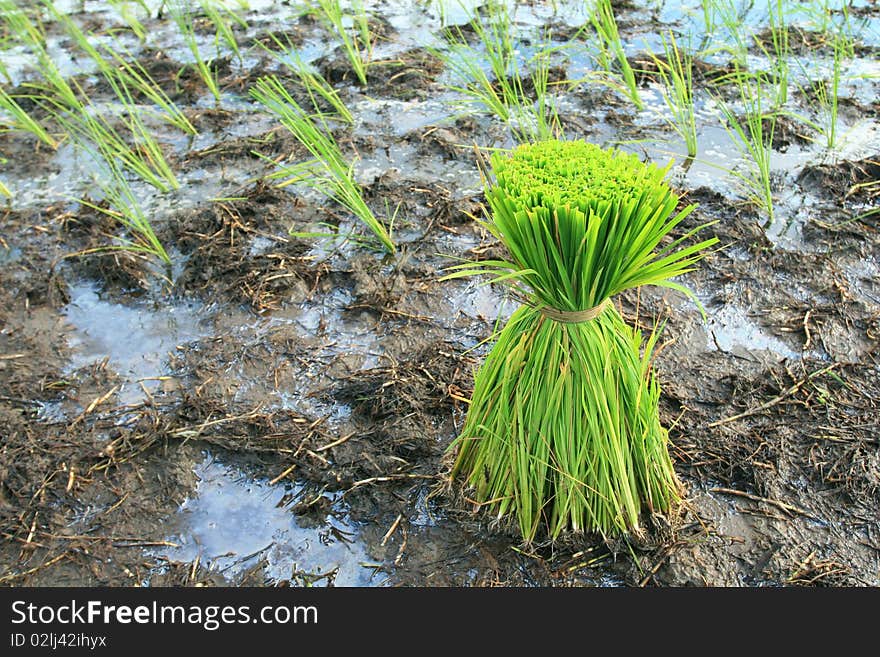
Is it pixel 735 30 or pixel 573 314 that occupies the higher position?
pixel 573 314

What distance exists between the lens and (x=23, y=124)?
341 centimetres

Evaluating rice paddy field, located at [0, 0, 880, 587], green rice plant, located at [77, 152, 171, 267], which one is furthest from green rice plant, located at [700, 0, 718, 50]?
green rice plant, located at [77, 152, 171, 267]

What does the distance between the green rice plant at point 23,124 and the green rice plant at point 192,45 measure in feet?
2.50

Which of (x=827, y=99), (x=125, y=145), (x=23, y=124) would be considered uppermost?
(x=23, y=124)

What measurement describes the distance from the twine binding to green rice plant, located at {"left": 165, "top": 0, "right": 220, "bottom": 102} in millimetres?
2807

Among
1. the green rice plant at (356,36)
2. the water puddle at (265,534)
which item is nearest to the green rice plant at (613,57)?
the green rice plant at (356,36)

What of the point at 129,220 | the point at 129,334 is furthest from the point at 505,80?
the point at 129,334

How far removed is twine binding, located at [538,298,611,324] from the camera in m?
1.53

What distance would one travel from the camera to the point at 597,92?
12.2ft

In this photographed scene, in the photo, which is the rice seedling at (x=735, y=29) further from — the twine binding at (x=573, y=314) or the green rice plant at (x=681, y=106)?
the twine binding at (x=573, y=314)

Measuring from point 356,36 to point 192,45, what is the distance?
83 cm

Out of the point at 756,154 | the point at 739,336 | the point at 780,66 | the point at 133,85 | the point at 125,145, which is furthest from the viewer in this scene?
the point at 133,85

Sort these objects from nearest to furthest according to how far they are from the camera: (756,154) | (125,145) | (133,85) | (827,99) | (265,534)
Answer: (265,534) < (756,154) < (125,145) < (827,99) < (133,85)

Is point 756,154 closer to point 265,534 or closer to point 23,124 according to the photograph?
point 265,534
